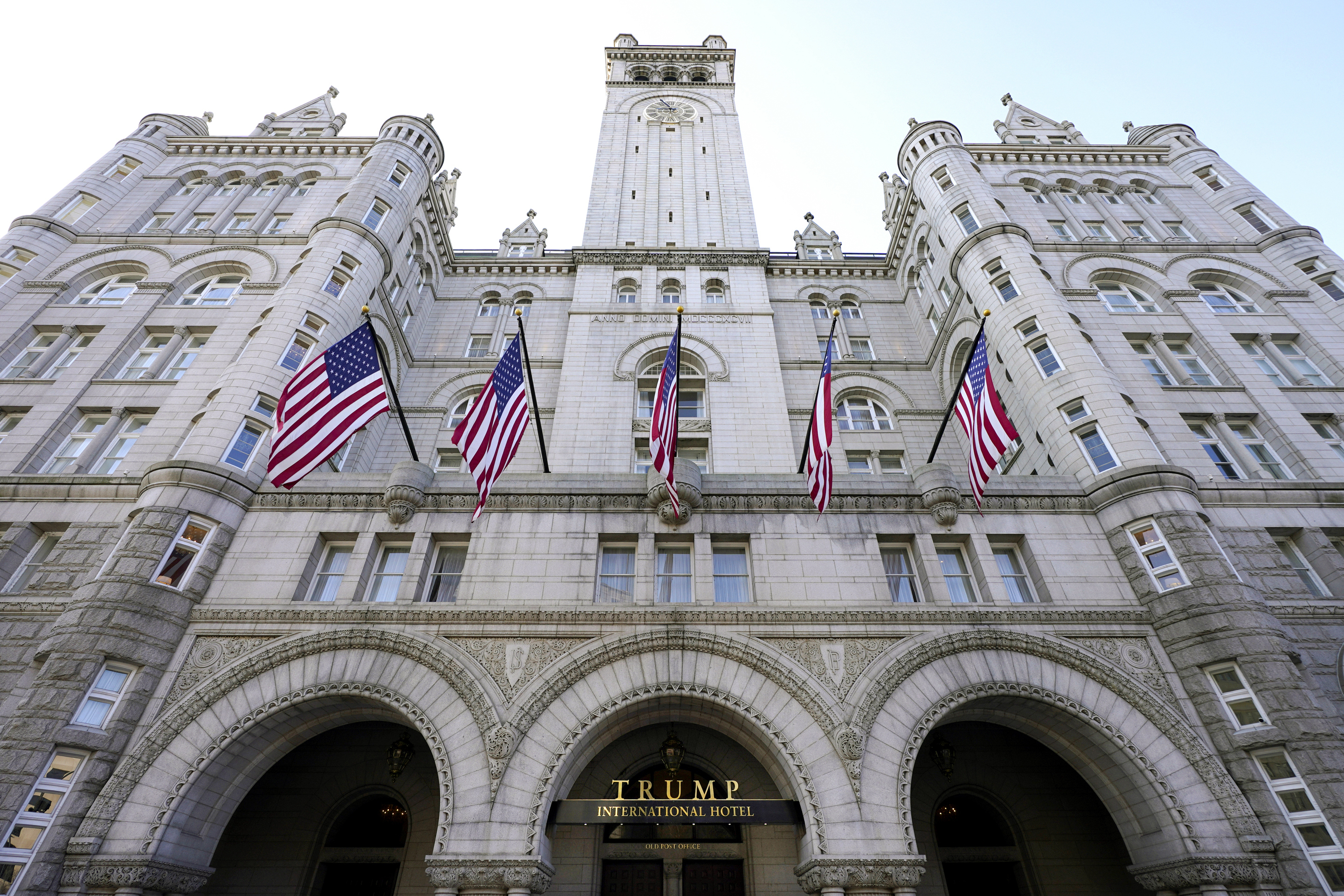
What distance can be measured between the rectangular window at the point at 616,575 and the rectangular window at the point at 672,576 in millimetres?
779

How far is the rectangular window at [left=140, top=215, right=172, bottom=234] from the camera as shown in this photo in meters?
32.0

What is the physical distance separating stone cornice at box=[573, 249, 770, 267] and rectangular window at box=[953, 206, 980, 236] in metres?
9.81

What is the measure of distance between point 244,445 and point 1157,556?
28.7 meters

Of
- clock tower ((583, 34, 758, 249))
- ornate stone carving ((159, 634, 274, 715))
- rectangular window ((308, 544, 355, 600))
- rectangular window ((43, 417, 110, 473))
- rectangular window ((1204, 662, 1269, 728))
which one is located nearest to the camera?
rectangular window ((1204, 662, 1269, 728))

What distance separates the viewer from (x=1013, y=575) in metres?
20.3

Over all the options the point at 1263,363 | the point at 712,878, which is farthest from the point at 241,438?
the point at 1263,363

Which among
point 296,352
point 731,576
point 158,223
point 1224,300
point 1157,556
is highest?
point 158,223

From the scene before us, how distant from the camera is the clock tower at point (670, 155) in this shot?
1548 inches

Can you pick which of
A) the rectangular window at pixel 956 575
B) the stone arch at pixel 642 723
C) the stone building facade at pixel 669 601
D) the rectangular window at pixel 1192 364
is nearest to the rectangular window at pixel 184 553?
the stone building facade at pixel 669 601

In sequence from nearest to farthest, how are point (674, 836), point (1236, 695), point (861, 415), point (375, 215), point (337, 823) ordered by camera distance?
point (1236, 695) → point (674, 836) → point (337, 823) → point (375, 215) → point (861, 415)

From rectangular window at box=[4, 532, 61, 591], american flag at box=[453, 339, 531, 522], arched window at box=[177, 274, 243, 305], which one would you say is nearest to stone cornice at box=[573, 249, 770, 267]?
arched window at box=[177, 274, 243, 305]

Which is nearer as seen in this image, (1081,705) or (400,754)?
(1081,705)

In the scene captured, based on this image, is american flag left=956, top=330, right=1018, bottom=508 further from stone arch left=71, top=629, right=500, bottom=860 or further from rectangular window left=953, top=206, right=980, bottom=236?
rectangular window left=953, top=206, right=980, bottom=236

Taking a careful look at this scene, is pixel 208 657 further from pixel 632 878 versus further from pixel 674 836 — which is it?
pixel 674 836
